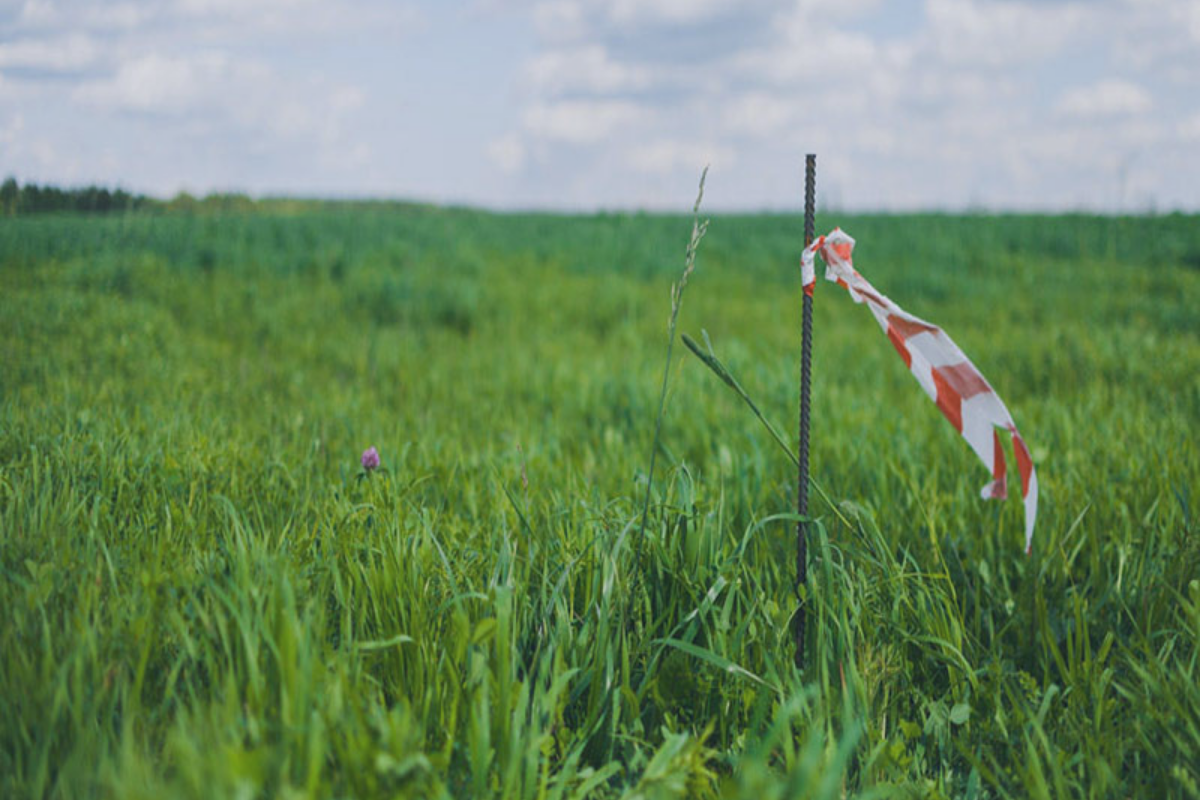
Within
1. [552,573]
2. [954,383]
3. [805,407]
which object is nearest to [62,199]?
[552,573]

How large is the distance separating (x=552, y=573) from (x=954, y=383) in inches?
43.0

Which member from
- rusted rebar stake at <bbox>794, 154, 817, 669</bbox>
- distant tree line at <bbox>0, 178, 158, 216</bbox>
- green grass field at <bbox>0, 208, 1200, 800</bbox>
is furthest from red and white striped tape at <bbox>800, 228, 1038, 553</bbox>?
distant tree line at <bbox>0, 178, 158, 216</bbox>

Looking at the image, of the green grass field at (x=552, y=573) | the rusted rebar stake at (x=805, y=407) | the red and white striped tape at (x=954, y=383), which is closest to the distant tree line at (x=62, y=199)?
the green grass field at (x=552, y=573)

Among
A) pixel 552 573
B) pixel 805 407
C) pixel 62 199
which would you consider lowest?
pixel 552 573

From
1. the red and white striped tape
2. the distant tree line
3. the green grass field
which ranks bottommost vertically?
the green grass field

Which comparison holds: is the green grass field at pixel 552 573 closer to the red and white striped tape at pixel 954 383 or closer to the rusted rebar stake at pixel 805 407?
the rusted rebar stake at pixel 805 407

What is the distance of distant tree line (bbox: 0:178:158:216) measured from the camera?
152 inches

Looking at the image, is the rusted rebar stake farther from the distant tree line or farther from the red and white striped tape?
the distant tree line

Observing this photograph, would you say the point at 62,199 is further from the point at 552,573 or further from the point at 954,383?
the point at 954,383

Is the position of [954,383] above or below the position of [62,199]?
below

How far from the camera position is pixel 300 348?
602 cm

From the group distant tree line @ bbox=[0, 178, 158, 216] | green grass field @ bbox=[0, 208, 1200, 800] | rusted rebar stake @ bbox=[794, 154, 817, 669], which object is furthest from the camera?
distant tree line @ bbox=[0, 178, 158, 216]

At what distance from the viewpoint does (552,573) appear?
6.56 feet

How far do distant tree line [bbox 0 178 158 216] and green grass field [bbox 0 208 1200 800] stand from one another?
264 millimetres
